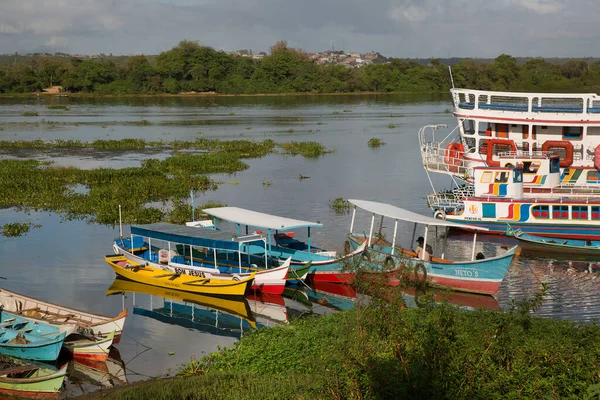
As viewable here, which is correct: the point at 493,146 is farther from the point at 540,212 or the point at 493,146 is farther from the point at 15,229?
the point at 15,229

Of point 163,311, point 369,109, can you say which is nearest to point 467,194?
point 163,311

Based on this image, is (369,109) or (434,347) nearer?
(434,347)

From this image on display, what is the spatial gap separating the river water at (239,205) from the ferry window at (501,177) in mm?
2625

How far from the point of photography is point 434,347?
14.3m

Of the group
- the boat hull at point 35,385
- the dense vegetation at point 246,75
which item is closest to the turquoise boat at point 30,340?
the boat hull at point 35,385

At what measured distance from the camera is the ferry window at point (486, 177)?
3397cm

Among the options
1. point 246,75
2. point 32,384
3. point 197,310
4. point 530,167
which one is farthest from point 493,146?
point 246,75

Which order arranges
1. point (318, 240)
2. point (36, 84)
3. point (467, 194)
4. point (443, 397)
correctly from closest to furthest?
point (443, 397) → point (318, 240) → point (467, 194) → point (36, 84)

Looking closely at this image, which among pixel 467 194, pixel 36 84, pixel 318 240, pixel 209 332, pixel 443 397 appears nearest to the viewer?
pixel 443 397

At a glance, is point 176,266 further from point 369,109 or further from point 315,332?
point 369,109

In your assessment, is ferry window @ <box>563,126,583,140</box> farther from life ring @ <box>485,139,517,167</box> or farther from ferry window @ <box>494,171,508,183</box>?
ferry window @ <box>494,171,508,183</box>

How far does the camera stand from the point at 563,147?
3609 centimetres

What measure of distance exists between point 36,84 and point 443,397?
518 ft

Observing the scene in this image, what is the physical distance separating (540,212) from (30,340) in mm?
22374
